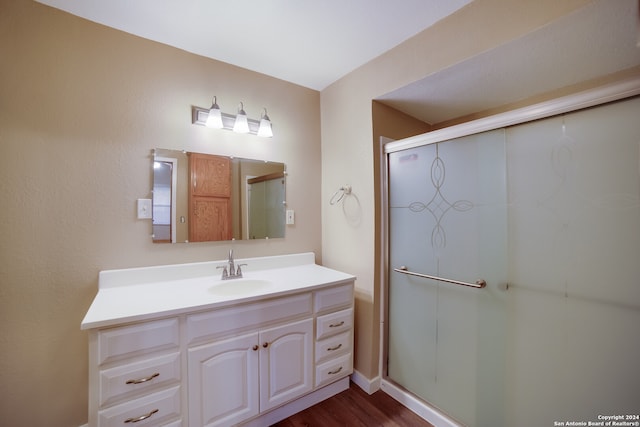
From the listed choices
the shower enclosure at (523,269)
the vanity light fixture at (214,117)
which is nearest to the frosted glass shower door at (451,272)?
the shower enclosure at (523,269)

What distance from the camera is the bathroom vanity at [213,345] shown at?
3.33 feet

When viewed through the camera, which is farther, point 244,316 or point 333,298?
point 333,298

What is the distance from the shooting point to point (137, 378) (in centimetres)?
104

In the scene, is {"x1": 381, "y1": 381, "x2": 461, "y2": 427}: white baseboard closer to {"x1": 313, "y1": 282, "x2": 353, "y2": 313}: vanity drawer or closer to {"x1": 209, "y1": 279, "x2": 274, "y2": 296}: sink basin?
{"x1": 313, "y1": 282, "x2": 353, "y2": 313}: vanity drawer

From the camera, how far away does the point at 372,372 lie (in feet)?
5.72

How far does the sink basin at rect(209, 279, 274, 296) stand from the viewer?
153cm

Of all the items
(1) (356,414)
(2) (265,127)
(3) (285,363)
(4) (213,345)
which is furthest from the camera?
(2) (265,127)

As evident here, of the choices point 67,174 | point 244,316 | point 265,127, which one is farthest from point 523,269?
point 67,174

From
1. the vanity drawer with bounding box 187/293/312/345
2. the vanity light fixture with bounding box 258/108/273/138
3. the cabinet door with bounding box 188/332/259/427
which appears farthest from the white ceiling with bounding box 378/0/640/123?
the cabinet door with bounding box 188/332/259/427

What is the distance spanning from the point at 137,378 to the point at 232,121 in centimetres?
154

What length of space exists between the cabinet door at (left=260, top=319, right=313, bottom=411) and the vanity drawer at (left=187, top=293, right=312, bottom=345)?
69mm

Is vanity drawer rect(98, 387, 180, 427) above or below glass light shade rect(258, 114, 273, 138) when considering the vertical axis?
below

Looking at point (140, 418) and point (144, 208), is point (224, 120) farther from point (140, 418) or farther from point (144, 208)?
point (140, 418)

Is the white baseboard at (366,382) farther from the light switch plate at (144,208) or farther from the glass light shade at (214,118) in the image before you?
the glass light shade at (214,118)
